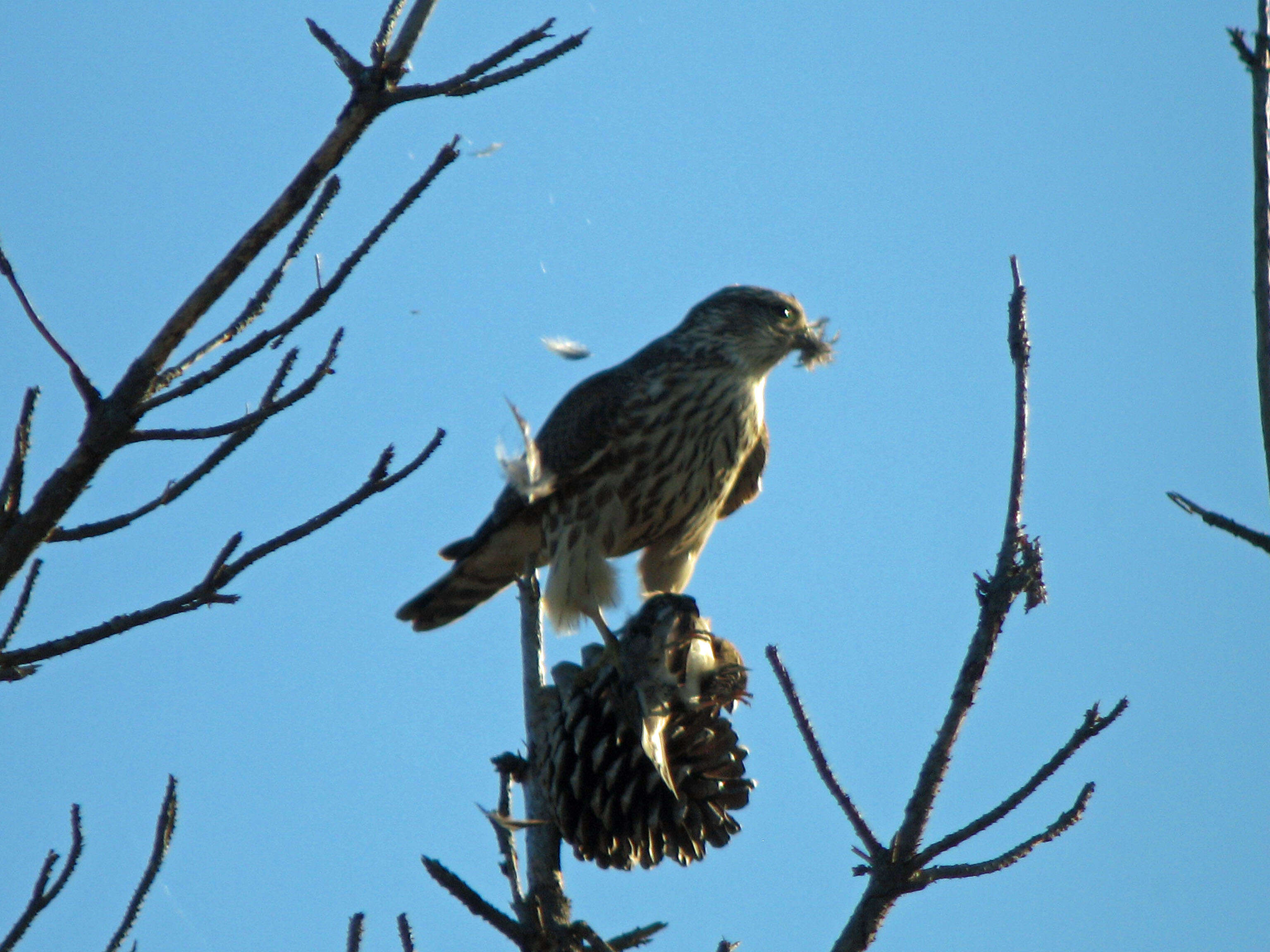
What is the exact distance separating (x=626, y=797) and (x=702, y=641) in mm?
Result: 480

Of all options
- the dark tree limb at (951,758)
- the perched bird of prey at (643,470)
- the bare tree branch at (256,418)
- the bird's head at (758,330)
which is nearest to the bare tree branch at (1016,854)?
the dark tree limb at (951,758)

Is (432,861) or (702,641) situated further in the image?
(702,641)

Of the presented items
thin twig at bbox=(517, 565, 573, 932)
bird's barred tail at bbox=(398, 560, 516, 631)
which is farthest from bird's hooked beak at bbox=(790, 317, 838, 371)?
thin twig at bbox=(517, 565, 573, 932)

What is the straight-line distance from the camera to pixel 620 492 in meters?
4.72

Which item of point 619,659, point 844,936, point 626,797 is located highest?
point 619,659

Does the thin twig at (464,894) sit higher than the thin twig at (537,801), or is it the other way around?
the thin twig at (537,801)

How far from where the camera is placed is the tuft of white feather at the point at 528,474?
3.97 meters

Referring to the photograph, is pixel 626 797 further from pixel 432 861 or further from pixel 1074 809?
pixel 1074 809

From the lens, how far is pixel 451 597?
205 inches

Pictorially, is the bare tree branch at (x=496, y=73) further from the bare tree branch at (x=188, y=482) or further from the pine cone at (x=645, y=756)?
the pine cone at (x=645, y=756)

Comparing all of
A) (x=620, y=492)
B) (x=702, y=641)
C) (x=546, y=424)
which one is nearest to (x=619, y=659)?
(x=702, y=641)

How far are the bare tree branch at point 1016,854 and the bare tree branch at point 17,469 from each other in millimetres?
1446

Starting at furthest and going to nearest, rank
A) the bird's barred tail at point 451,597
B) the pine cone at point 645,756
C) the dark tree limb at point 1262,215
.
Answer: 1. the bird's barred tail at point 451,597
2. the pine cone at point 645,756
3. the dark tree limb at point 1262,215

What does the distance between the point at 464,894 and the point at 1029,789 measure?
892 mm
